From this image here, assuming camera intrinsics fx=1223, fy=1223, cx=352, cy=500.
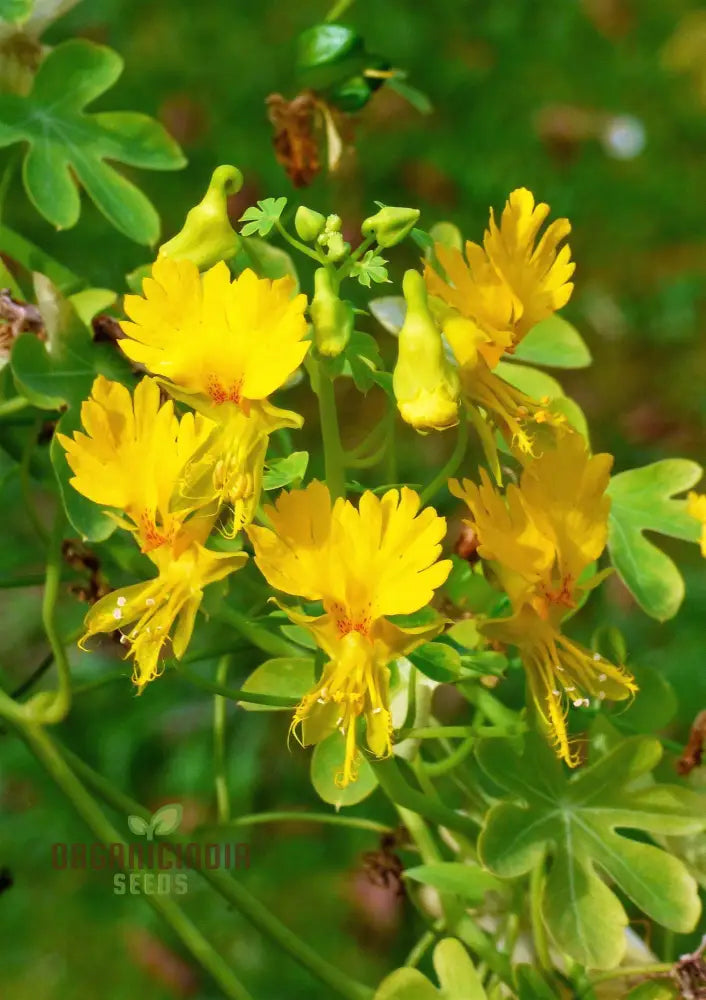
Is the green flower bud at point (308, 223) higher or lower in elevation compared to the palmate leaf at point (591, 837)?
higher

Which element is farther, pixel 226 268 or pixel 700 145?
pixel 700 145

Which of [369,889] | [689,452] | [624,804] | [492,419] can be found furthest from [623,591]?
[492,419]

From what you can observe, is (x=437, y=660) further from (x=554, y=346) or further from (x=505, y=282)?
(x=554, y=346)

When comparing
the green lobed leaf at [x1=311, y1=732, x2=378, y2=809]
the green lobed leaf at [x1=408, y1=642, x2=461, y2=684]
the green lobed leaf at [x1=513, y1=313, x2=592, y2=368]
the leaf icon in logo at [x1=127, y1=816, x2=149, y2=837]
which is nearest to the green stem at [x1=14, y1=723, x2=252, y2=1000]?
the leaf icon in logo at [x1=127, y1=816, x2=149, y2=837]

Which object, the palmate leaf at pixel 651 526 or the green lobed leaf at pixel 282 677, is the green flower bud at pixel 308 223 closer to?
the green lobed leaf at pixel 282 677

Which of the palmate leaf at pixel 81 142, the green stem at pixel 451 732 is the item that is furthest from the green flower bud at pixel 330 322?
the palmate leaf at pixel 81 142

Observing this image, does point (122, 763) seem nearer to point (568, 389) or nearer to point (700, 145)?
point (568, 389)
